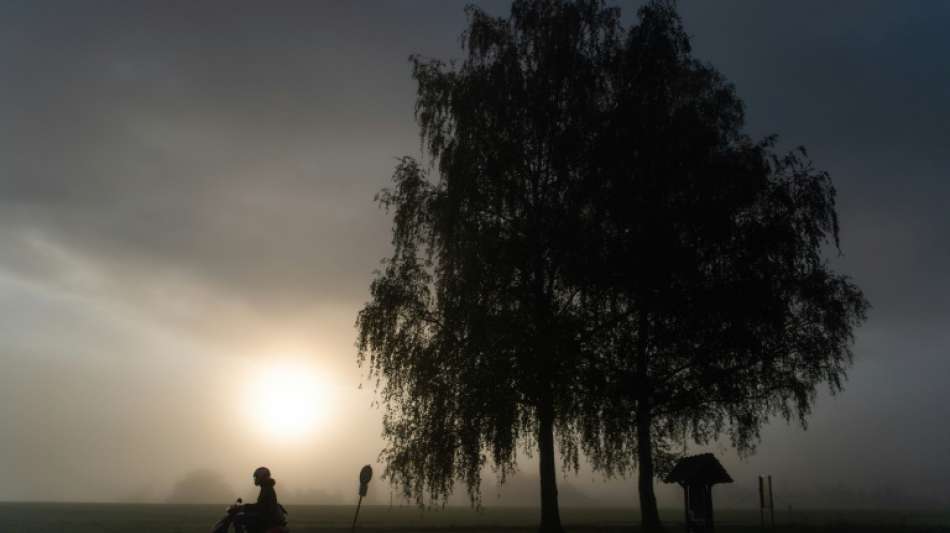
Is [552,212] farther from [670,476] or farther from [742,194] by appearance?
[670,476]

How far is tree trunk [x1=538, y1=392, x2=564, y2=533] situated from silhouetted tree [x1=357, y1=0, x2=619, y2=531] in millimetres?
52

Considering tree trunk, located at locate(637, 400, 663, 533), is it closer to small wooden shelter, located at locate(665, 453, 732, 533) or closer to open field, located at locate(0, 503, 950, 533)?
Result: small wooden shelter, located at locate(665, 453, 732, 533)

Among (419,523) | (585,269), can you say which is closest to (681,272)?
(585,269)

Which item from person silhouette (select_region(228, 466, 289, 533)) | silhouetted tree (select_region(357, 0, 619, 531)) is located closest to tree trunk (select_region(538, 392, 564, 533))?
silhouetted tree (select_region(357, 0, 619, 531))

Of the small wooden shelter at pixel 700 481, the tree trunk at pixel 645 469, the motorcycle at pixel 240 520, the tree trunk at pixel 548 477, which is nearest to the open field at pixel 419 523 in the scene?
the tree trunk at pixel 548 477

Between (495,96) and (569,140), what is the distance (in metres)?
3.29

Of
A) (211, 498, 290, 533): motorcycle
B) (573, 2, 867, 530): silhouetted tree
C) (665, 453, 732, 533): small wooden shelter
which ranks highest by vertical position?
(573, 2, 867, 530): silhouetted tree

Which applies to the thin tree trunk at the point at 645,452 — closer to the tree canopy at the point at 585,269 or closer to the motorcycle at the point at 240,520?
the tree canopy at the point at 585,269

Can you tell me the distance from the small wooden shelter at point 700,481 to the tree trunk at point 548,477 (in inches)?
171

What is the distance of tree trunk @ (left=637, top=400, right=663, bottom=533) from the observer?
2908cm

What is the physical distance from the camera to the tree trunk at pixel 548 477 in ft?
88.8

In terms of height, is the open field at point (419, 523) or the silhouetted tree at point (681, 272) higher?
the silhouetted tree at point (681, 272)

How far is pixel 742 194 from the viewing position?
28.1 m

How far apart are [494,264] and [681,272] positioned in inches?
256
